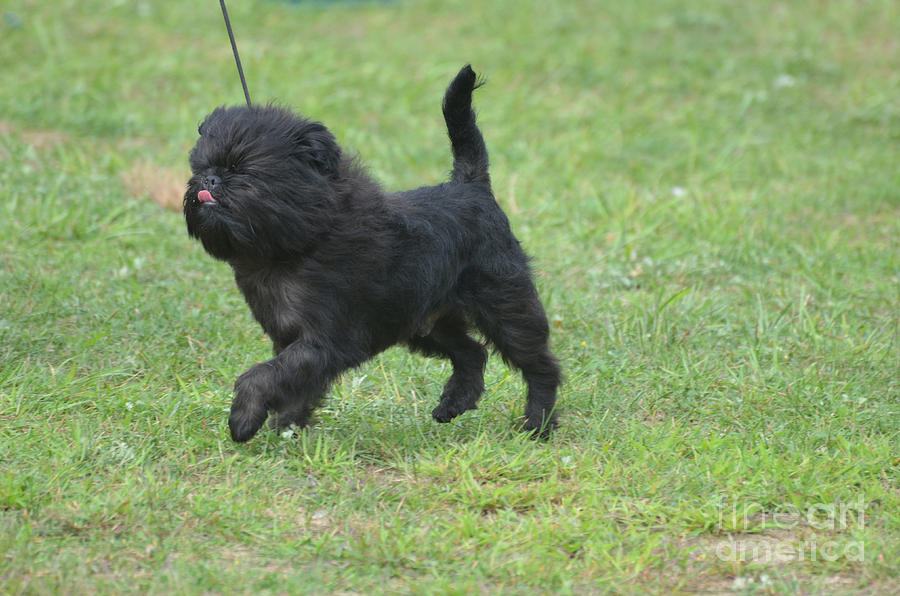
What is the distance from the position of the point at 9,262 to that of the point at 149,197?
4.55 ft

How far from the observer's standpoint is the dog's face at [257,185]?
3.66 m

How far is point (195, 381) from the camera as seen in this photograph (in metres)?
Result: 4.74

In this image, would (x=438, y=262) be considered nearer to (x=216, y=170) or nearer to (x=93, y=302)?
(x=216, y=170)

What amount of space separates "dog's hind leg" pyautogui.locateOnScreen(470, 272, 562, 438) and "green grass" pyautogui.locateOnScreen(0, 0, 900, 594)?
194 mm

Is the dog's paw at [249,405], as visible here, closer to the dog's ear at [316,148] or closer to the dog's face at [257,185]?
the dog's face at [257,185]

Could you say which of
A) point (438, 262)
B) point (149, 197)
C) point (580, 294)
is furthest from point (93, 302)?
point (580, 294)

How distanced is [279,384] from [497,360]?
62.4 inches

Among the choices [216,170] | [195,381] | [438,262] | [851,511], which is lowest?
[851,511]

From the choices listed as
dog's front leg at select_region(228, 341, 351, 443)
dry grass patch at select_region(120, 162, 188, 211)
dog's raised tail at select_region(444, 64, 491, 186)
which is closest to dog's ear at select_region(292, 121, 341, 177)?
dog's front leg at select_region(228, 341, 351, 443)

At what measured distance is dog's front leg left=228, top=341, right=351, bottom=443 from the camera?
3791mm

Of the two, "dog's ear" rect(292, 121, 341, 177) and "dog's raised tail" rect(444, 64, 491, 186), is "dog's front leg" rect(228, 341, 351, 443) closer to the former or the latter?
"dog's ear" rect(292, 121, 341, 177)

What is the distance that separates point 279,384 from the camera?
3793 mm

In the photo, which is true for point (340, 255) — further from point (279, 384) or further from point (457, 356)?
point (457, 356)

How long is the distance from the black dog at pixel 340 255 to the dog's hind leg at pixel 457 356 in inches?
0.7
